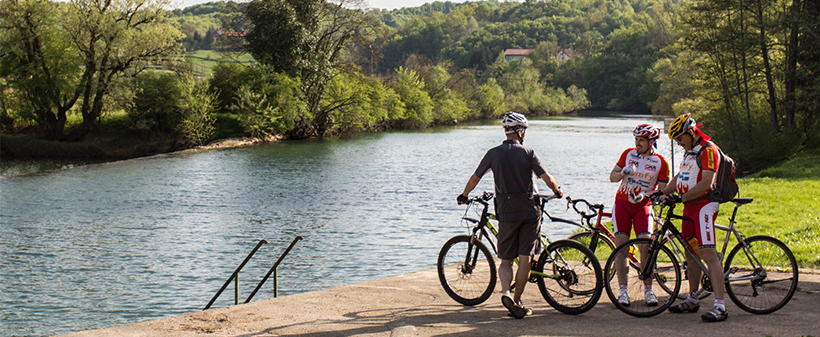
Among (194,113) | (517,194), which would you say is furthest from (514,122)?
(194,113)

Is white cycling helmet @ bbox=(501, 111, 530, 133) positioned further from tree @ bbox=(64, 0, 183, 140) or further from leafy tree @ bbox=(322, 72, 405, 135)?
leafy tree @ bbox=(322, 72, 405, 135)

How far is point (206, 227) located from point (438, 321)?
13.8m

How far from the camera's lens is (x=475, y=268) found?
748 centimetres

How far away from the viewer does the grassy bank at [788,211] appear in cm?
1019

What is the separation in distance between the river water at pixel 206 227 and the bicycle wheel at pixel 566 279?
6661 mm

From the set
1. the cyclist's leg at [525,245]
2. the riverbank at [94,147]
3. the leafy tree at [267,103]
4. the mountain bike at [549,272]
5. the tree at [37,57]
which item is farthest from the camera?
the leafy tree at [267,103]

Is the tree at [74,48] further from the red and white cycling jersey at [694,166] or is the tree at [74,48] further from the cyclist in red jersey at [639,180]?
the red and white cycling jersey at [694,166]

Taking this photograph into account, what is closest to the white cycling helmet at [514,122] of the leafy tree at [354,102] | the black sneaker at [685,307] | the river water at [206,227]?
the black sneaker at [685,307]

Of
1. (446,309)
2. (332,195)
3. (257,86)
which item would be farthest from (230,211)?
(257,86)

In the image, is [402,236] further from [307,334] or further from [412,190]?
[307,334]

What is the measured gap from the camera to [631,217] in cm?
725

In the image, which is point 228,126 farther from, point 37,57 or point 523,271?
point 523,271

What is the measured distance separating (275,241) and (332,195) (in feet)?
29.1

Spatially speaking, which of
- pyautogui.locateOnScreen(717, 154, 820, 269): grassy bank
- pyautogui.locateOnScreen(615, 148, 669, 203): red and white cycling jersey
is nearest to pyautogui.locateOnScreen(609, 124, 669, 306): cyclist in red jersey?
pyautogui.locateOnScreen(615, 148, 669, 203): red and white cycling jersey
